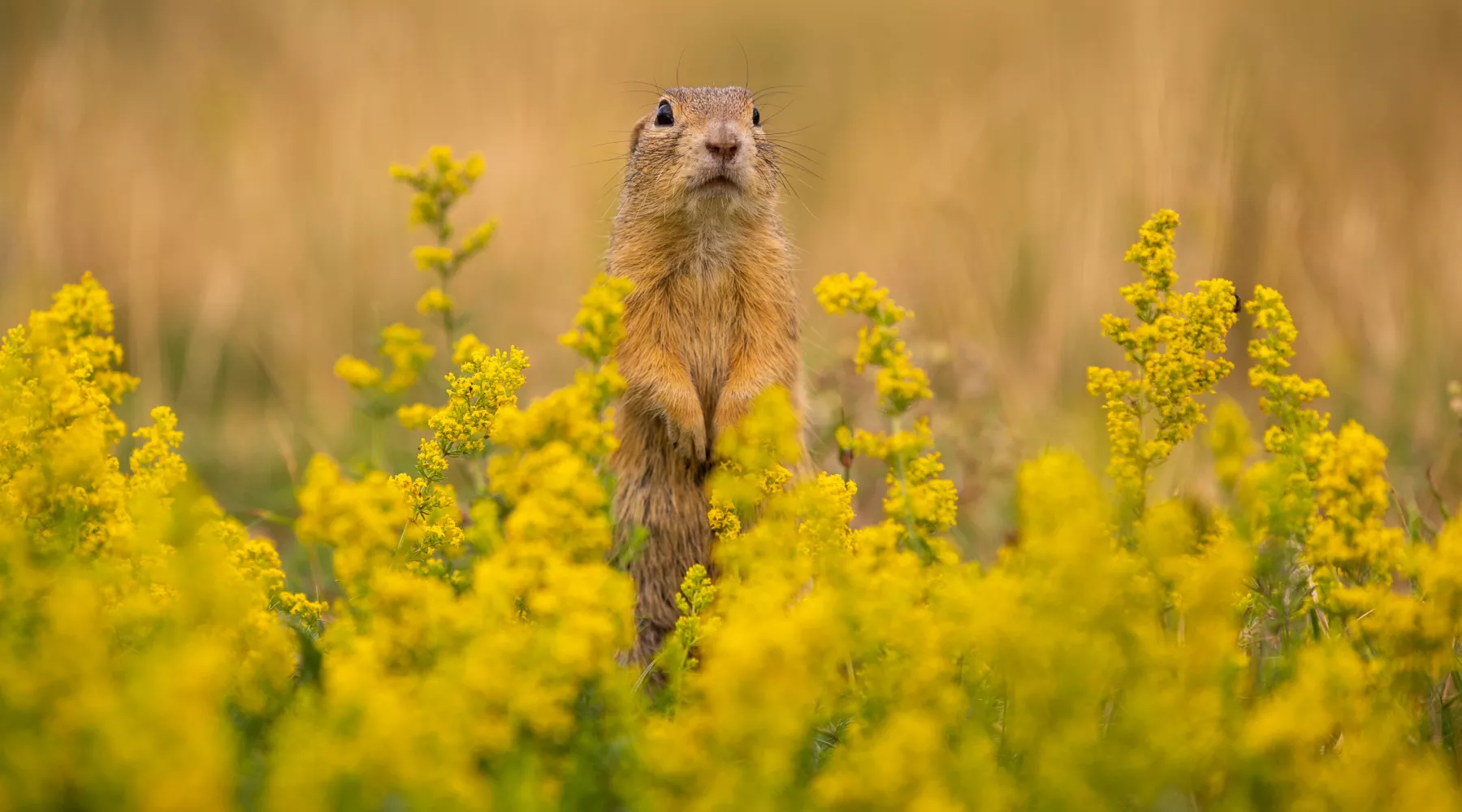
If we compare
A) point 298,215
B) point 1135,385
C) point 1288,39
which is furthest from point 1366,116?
point 298,215

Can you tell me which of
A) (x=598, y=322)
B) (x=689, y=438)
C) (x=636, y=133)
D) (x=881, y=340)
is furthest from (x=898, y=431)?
(x=636, y=133)

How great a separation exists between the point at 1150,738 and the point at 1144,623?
32cm

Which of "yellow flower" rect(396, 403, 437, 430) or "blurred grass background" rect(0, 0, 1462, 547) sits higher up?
"blurred grass background" rect(0, 0, 1462, 547)

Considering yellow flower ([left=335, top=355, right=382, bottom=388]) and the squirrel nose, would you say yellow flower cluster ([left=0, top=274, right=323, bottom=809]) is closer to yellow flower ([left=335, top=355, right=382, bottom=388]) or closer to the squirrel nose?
yellow flower ([left=335, top=355, right=382, bottom=388])

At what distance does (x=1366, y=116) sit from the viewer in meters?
6.70

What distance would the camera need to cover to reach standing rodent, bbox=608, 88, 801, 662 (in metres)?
3.80

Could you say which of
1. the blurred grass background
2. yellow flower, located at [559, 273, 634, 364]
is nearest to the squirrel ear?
the blurred grass background

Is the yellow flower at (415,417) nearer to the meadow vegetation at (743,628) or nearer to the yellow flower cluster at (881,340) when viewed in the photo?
the meadow vegetation at (743,628)

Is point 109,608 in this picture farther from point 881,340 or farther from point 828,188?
point 828,188

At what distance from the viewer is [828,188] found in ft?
28.5

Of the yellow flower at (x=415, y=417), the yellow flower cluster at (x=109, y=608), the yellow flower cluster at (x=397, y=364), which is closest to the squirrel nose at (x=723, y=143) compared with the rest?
the yellow flower cluster at (x=397, y=364)

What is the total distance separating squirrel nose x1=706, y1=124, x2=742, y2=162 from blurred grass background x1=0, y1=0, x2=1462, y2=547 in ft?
4.95

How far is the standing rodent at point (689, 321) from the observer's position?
12.5 ft

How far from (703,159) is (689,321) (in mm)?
485
